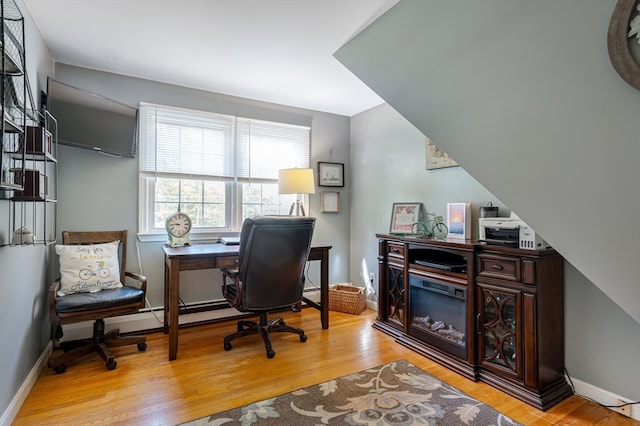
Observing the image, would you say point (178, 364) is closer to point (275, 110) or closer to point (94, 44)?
point (94, 44)

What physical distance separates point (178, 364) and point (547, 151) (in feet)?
8.63

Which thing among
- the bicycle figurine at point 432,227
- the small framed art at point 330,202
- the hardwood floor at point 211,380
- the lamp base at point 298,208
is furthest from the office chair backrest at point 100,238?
the bicycle figurine at point 432,227

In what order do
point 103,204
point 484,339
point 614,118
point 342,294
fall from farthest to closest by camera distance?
point 342,294
point 103,204
point 484,339
point 614,118

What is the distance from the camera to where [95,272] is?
2609mm

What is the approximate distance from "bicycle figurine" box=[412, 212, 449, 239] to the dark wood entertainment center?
168 millimetres

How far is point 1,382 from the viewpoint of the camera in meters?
1.67

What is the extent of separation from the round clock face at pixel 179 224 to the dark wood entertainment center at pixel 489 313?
1.96 meters

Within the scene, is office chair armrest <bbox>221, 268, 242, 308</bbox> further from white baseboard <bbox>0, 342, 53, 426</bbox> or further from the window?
white baseboard <bbox>0, 342, 53, 426</bbox>

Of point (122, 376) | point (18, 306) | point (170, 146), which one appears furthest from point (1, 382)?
point (170, 146)

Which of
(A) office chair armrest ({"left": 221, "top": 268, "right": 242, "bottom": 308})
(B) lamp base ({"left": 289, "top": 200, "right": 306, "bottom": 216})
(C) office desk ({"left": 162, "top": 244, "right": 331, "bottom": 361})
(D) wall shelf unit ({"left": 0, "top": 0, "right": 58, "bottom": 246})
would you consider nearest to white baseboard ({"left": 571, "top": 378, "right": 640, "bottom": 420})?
(A) office chair armrest ({"left": 221, "top": 268, "right": 242, "bottom": 308})

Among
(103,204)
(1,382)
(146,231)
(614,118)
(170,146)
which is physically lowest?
(1,382)

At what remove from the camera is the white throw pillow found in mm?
2508

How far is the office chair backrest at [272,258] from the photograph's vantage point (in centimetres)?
247

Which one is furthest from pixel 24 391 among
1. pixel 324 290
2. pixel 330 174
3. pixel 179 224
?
pixel 330 174
